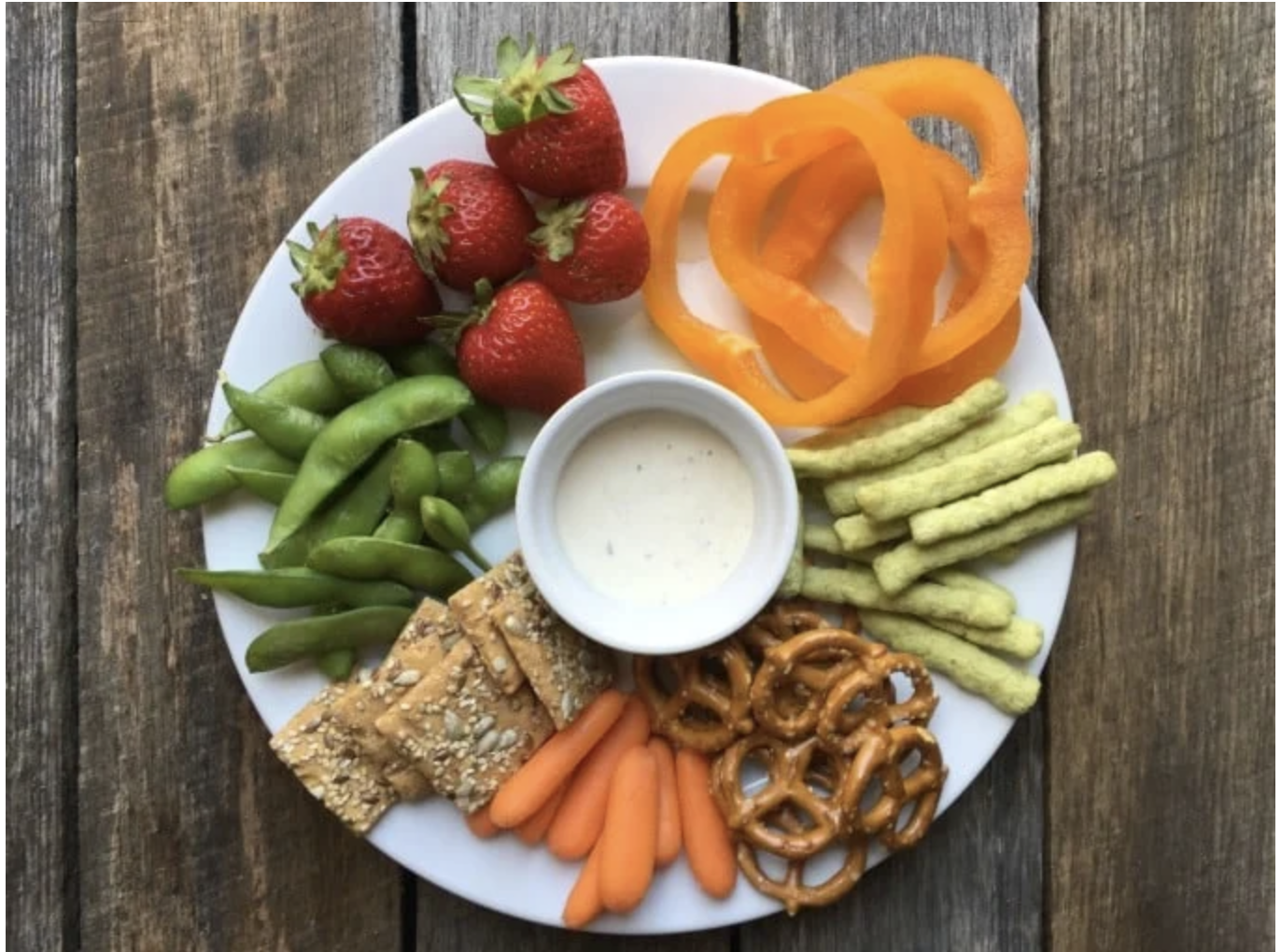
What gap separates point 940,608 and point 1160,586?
402 millimetres

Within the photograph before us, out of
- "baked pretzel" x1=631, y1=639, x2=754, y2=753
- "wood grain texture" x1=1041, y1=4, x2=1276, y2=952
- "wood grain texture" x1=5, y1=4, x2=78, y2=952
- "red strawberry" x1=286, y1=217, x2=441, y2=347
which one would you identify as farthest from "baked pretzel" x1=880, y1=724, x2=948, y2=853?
"wood grain texture" x1=5, y1=4, x2=78, y2=952

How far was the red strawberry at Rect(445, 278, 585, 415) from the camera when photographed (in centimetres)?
146

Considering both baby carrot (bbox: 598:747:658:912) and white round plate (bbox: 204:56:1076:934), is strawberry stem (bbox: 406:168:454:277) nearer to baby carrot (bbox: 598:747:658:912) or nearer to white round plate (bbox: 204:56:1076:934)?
white round plate (bbox: 204:56:1076:934)

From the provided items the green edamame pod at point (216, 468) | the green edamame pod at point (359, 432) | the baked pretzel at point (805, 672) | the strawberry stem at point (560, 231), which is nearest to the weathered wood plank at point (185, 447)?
the green edamame pod at point (216, 468)

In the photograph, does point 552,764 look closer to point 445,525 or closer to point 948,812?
point 445,525

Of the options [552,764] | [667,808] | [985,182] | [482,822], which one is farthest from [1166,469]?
[482,822]

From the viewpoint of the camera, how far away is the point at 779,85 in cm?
153

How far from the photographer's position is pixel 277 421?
1522 millimetres

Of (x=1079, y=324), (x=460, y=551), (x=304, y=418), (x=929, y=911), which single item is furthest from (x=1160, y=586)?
(x=304, y=418)

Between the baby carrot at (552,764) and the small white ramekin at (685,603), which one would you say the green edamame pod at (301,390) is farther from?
the baby carrot at (552,764)

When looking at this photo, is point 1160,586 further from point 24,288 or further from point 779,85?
point 24,288

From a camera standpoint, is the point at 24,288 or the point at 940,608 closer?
the point at 940,608

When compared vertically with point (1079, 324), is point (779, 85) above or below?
above

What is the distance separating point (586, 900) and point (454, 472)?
0.54 meters
